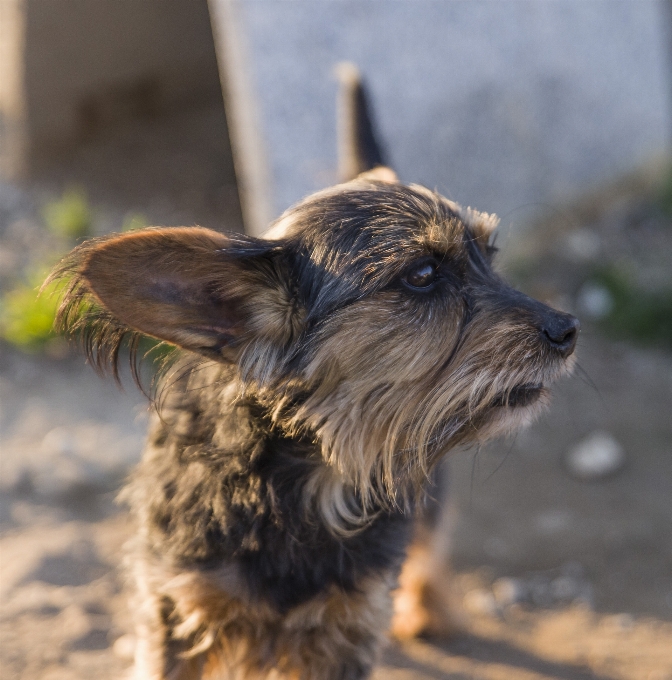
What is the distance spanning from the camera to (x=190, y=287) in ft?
6.82

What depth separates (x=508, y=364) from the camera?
7.38ft

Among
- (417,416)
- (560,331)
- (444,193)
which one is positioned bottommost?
(417,416)

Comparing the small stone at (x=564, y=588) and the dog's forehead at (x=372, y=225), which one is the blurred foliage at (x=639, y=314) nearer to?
the small stone at (x=564, y=588)

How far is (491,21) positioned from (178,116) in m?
3.93

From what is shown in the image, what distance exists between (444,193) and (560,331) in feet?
11.4

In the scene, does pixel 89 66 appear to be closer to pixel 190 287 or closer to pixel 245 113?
pixel 245 113

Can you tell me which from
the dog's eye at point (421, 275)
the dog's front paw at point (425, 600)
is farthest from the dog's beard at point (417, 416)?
the dog's front paw at point (425, 600)

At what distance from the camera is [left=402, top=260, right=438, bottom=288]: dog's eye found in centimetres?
225

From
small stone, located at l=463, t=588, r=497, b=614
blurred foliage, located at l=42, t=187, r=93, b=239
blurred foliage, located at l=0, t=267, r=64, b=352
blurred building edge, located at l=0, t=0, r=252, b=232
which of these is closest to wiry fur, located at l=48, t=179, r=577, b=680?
small stone, located at l=463, t=588, r=497, b=614

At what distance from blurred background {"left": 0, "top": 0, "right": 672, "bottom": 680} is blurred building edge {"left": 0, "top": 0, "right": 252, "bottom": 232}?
0.09 ft

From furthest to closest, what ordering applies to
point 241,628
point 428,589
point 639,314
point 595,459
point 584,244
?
point 584,244
point 639,314
point 595,459
point 428,589
point 241,628

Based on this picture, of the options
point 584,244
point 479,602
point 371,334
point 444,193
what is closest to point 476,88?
point 444,193

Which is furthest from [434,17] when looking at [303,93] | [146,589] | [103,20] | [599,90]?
[146,589]

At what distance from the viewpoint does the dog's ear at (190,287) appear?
1899 mm
